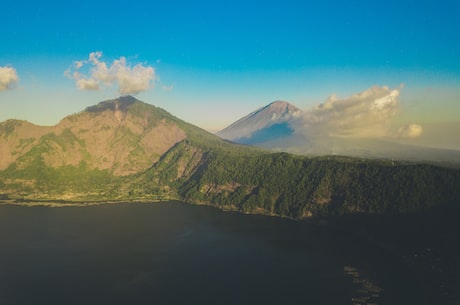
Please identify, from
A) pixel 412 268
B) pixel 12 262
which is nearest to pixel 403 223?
pixel 412 268

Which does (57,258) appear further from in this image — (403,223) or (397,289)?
(403,223)

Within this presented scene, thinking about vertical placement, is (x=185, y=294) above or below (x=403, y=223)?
below

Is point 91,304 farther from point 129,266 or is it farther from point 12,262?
point 12,262

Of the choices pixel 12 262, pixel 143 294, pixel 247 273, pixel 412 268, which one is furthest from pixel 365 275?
pixel 12 262

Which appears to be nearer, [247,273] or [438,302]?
[438,302]

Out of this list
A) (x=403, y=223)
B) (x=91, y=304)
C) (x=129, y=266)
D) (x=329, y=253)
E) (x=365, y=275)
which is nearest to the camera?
(x=91, y=304)

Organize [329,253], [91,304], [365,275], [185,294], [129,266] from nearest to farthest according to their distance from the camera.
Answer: [91,304] → [185,294] → [365,275] → [129,266] → [329,253]
